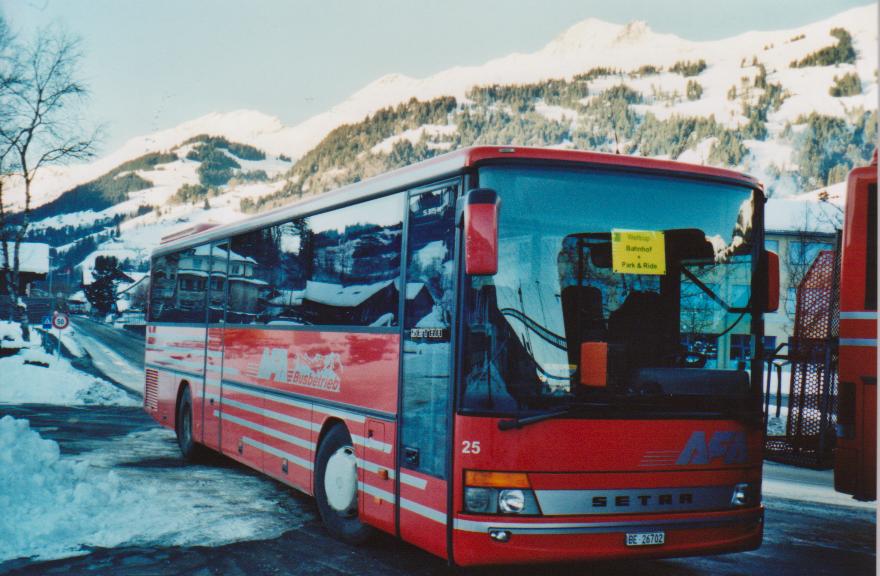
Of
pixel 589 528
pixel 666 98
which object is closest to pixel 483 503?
pixel 589 528

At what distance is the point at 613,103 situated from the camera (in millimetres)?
166250

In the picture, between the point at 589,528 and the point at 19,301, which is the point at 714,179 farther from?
the point at 19,301

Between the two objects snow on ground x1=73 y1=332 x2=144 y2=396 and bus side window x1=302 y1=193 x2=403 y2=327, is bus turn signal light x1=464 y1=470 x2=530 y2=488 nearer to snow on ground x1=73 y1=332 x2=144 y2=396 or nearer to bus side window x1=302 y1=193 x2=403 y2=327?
bus side window x1=302 y1=193 x2=403 y2=327

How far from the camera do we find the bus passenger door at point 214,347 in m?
10.9

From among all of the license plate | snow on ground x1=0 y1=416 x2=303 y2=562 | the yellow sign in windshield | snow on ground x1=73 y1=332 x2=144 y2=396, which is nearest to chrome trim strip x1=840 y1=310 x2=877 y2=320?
the yellow sign in windshield

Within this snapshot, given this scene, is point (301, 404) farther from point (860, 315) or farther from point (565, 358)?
point (860, 315)

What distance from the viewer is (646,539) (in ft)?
18.6

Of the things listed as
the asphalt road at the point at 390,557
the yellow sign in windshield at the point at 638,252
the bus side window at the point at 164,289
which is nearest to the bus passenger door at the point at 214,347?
the asphalt road at the point at 390,557

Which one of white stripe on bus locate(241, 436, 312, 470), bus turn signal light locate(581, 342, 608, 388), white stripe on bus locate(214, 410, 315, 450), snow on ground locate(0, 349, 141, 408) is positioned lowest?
snow on ground locate(0, 349, 141, 408)

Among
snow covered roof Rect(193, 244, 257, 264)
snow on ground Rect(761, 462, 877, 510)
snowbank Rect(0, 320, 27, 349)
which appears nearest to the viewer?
snow on ground Rect(761, 462, 877, 510)

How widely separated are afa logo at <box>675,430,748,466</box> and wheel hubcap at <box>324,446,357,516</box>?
2692 mm

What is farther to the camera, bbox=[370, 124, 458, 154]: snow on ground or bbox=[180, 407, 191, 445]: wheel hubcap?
bbox=[370, 124, 458, 154]: snow on ground

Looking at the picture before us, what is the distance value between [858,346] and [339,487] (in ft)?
15.7

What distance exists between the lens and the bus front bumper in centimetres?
546
